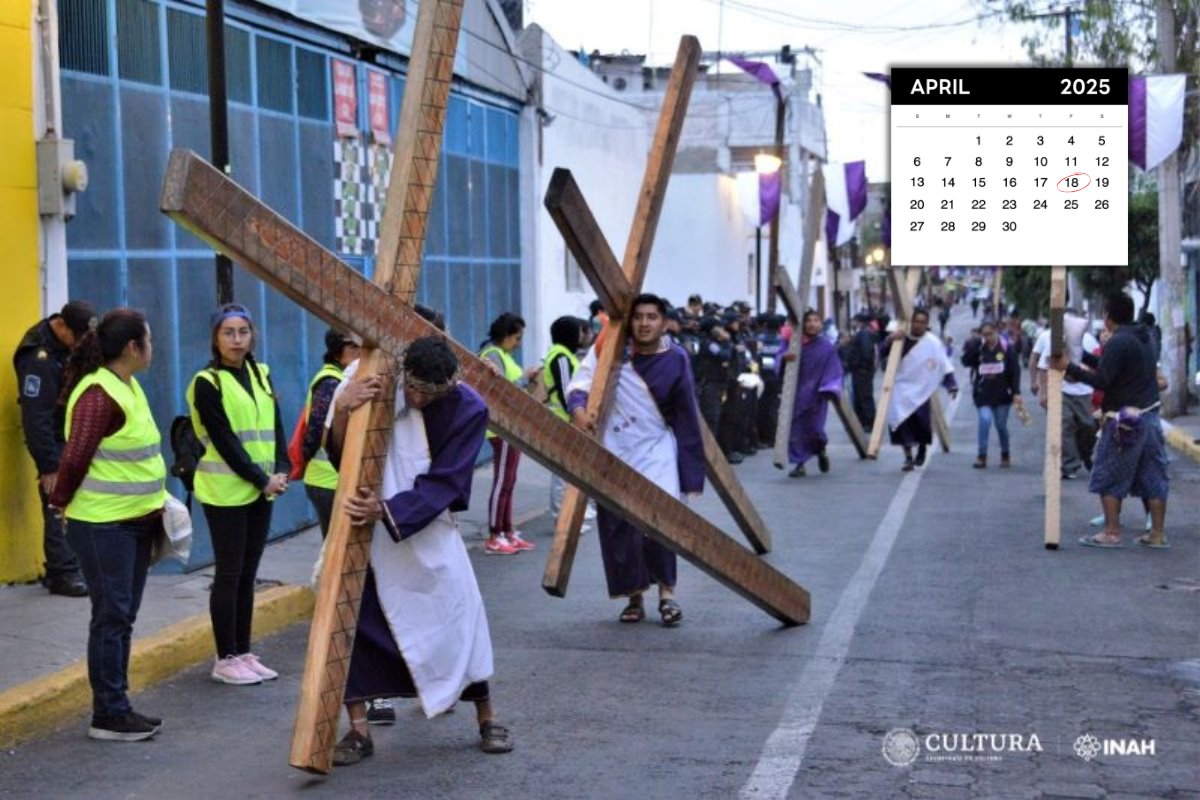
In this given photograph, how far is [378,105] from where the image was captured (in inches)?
650

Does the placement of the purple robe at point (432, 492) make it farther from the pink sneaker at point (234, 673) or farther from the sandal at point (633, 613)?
the sandal at point (633, 613)

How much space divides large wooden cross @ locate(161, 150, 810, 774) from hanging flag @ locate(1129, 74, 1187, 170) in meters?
13.1

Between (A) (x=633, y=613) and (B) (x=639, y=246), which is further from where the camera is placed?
(A) (x=633, y=613)

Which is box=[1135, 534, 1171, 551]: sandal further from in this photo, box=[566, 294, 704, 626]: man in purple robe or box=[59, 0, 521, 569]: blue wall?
box=[59, 0, 521, 569]: blue wall

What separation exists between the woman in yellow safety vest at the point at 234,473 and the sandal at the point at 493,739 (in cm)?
186

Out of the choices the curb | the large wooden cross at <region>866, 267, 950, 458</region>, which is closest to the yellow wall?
the large wooden cross at <region>866, 267, 950, 458</region>

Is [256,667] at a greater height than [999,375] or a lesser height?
lesser

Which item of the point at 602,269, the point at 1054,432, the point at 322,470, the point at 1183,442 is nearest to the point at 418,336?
the point at 602,269

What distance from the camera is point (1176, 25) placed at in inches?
996

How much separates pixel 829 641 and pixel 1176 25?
18.6 meters

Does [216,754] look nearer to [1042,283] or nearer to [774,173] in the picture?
[774,173]

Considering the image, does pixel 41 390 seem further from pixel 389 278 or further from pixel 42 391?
pixel 389 278

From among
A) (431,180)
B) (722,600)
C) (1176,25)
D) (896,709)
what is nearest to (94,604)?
(431,180)

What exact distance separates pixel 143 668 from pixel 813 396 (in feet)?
38.8
